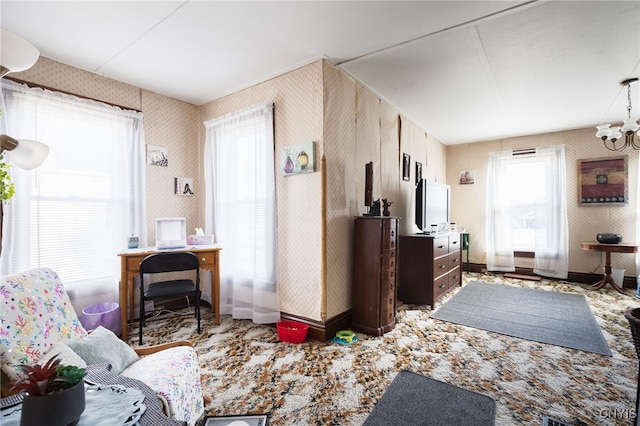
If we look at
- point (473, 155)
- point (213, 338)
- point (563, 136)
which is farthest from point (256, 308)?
point (563, 136)

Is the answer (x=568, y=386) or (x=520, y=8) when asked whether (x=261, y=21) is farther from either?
(x=568, y=386)

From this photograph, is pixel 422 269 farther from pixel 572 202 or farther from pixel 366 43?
pixel 572 202

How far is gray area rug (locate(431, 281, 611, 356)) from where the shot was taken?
9.27 feet

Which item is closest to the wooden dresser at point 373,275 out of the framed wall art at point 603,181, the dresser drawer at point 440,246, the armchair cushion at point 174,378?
the dresser drawer at point 440,246

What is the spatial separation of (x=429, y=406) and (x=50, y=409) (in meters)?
1.87

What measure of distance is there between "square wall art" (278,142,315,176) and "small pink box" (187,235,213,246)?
49.0 inches

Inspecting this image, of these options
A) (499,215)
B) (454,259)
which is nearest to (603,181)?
(499,215)

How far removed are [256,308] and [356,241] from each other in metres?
1.29

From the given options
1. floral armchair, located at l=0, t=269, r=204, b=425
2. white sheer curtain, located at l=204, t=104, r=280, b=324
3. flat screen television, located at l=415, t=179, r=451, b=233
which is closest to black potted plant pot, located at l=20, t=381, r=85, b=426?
floral armchair, located at l=0, t=269, r=204, b=425

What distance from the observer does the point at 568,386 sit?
204 cm

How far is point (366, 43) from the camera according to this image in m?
2.51

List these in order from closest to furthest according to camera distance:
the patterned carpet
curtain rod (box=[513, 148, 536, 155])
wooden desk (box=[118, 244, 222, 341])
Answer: the patterned carpet → wooden desk (box=[118, 244, 222, 341]) → curtain rod (box=[513, 148, 536, 155])

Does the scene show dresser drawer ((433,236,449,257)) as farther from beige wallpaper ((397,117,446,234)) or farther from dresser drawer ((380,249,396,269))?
dresser drawer ((380,249,396,269))

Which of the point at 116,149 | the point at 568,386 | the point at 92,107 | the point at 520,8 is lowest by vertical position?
the point at 568,386
